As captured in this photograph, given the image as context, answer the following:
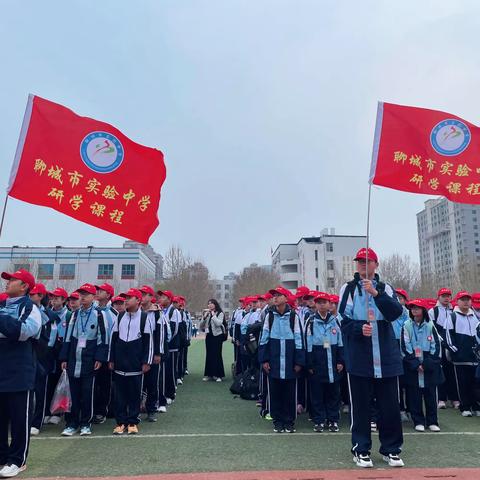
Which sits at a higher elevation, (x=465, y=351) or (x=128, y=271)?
(x=128, y=271)

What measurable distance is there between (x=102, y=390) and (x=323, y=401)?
3.70m

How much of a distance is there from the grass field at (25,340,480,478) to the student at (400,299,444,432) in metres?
0.28

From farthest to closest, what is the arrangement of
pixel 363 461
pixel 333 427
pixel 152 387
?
pixel 152 387 < pixel 333 427 < pixel 363 461

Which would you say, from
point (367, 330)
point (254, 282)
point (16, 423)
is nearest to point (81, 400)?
point (16, 423)

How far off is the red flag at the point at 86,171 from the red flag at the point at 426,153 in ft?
11.3

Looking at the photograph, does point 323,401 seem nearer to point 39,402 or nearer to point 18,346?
point 39,402

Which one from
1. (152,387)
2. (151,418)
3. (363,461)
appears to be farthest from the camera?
(152,387)

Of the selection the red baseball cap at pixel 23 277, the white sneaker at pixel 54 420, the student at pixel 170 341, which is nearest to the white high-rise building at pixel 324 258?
the student at pixel 170 341

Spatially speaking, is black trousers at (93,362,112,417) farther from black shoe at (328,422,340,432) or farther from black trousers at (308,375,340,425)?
black shoe at (328,422,340,432)

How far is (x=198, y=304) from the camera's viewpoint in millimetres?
46812

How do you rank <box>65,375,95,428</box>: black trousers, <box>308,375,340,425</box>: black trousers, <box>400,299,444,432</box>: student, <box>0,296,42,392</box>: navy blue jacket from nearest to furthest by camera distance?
1. <box>0,296,42,392</box>: navy blue jacket
2. <box>65,375,95,428</box>: black trousers
3. <box>308,375,340,425</box>: black trousers
4. <box>400,299,444,432</box>: student

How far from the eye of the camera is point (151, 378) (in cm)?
778

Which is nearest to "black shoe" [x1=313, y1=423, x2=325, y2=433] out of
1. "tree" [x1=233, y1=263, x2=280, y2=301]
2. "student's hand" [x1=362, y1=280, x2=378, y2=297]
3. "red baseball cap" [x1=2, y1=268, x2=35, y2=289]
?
"student's hand" [x1=362, y1=280, x2=378, y2=297]

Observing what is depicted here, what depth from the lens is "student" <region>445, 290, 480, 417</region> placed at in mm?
8039
